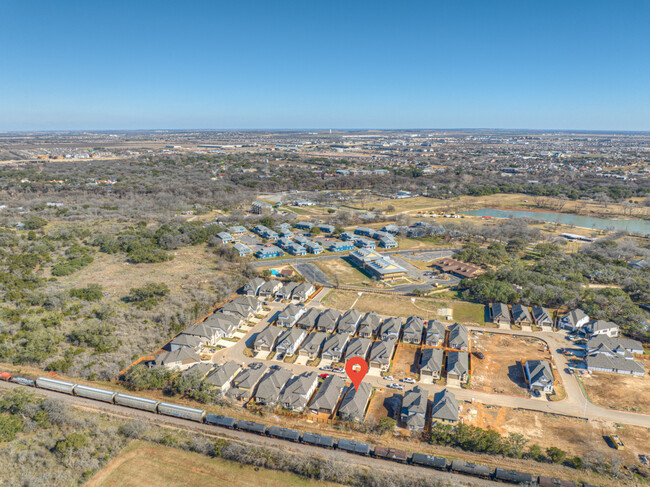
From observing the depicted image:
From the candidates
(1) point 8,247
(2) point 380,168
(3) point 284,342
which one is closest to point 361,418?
(3) point 284,342

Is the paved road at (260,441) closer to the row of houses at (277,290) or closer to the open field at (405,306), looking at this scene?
the open field at (405,306)

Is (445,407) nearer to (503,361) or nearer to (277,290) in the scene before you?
(503,361)

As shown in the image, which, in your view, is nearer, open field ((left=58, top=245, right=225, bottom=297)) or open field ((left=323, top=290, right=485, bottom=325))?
open field ((left=323, top=290, right=485, bottom=325))

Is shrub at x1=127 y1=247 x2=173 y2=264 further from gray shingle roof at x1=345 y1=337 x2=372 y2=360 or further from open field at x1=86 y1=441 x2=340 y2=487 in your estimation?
open field at x1=86 y1=441 x2=340 y2=487

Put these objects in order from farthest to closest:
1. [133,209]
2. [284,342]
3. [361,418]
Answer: [133,209] → [284,342] → [361,418]

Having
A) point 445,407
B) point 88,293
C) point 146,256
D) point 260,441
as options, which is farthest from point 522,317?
point 146,256

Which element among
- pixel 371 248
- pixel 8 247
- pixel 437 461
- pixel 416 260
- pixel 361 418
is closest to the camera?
pixel 437 461

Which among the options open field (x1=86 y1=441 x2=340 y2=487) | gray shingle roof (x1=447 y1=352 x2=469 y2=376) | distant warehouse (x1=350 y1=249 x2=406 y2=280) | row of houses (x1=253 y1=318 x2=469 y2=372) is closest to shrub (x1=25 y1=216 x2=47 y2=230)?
row of houses (x1=253 y1=318 x2=469 y2=372)

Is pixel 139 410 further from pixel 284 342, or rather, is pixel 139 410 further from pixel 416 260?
pixel 416 260
